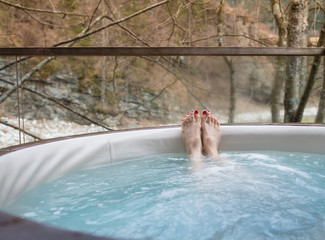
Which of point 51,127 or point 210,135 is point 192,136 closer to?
point 210,135

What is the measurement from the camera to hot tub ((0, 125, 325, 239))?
0.98 meters

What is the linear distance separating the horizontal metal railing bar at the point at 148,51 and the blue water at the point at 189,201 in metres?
0.85

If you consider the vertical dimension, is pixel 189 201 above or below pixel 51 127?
below

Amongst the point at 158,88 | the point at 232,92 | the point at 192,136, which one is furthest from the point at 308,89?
the point at 192,136

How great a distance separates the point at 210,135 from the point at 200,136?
0.05 metres

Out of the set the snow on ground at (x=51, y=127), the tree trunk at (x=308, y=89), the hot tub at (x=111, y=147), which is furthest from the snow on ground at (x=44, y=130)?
the tree trunk at (x=308, y=89)

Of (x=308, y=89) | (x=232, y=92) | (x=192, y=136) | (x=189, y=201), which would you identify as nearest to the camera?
(x=189, y=201)

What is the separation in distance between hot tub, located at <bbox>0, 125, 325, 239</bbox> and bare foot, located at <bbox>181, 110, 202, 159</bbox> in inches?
1.8

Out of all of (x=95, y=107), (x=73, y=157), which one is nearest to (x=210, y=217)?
(x=73, y=157)

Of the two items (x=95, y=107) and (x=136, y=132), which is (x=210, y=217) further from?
(x=95, y=107)

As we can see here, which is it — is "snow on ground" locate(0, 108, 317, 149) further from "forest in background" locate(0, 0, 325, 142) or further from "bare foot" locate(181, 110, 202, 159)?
"bare foot" locate(181, 110, 202, 159)

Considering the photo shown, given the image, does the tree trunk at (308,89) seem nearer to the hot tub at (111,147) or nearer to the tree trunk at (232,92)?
the tree trunk at (232,92)

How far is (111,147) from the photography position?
56.6 inches

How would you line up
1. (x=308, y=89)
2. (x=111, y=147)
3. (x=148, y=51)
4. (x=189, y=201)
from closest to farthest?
(x=189, y=201) < (x=111, y=147) < (x=148, y=51) < (x=308, y=89)
